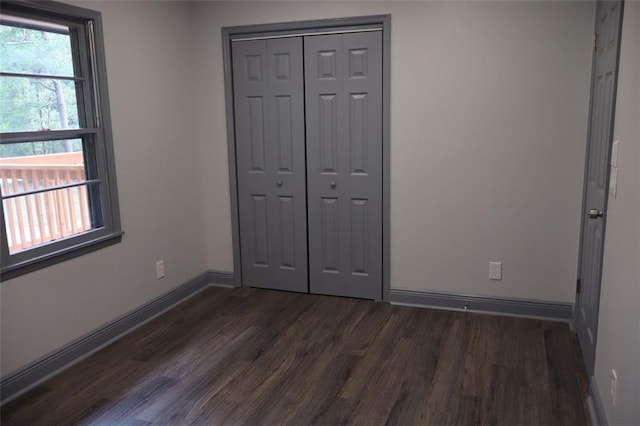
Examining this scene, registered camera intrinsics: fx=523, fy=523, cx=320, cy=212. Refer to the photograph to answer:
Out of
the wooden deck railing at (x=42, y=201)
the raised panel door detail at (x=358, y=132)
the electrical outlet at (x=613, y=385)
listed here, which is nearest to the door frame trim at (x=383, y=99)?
the raised panel door detail at (x=358, y=132)

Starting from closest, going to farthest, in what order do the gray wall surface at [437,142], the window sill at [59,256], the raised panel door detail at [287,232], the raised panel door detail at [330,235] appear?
1. the window sill at [59,256]
2. the gray wall surface at [437,142]
3. the raised panel door detail at [330,235]
4. the raised panel door detail at [287,232]

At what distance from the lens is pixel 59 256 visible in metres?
2.91

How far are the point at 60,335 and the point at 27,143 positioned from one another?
1079 mm

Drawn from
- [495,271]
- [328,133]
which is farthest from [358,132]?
[495,271]

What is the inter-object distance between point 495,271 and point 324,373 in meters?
1.48

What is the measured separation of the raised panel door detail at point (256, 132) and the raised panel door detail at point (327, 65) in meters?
0.53

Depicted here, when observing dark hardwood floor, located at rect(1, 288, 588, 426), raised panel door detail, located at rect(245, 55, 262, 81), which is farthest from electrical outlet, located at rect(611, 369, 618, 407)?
raised panel door detail, located at rect(245, 55, 262, 81)

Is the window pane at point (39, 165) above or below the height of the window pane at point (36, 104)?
below

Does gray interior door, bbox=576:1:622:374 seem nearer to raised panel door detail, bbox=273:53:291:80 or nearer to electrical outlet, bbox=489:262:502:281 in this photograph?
electrical outlet, bbox=489:262:502:281

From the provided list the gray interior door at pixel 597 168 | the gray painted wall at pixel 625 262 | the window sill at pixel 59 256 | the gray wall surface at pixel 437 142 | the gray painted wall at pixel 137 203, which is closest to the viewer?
the gray painted wall at pixel 625 262

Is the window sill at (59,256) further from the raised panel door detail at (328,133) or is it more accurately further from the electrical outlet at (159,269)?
the raised panel door detail at (328,133)

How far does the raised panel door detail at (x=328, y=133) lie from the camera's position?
3.82 meters

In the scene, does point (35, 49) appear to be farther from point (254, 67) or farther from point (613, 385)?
point (613, 385)

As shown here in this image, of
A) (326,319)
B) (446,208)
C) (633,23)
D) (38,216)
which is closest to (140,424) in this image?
(38,216)
